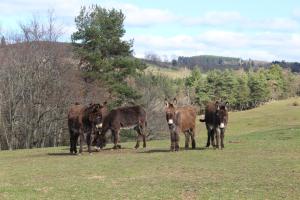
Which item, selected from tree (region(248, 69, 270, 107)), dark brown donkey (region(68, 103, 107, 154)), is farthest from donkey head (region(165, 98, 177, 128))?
tree (region(248, 69, 270, 107))

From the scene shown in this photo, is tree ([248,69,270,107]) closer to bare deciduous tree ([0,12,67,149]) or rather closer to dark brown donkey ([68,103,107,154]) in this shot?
bare deciduous tree ([0,12,67,149])

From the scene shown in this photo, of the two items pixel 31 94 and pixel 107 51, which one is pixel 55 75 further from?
pixel 107 51

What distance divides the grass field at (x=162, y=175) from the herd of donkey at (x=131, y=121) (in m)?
0.95

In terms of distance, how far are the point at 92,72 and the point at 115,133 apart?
1269 inches

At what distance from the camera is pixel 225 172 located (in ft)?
50.3

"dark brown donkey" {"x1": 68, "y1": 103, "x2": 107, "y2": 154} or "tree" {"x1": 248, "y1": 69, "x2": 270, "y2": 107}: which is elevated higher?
"tree" {"x1": 248, "y1": 69, "x2": 270, "y2": 107}

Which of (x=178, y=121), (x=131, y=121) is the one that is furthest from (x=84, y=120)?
(x=178, y=121)

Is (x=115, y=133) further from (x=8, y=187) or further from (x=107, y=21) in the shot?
(x=107, y=21)

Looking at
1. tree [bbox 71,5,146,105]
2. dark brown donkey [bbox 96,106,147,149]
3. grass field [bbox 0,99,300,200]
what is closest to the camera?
grass field [bbox 0,99,300,200]

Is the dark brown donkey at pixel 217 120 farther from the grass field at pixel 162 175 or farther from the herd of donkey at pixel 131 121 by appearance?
the grass field at pixel 162 175

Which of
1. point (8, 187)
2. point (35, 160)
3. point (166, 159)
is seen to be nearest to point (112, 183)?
point (8, 187)

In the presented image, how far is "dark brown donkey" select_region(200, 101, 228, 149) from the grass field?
32.1 inches

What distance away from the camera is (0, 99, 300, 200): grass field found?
1223cm

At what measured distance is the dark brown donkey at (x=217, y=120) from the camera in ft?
70.1
